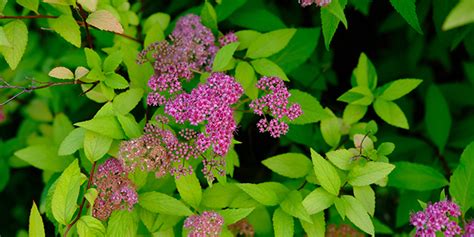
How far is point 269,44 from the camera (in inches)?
88.1

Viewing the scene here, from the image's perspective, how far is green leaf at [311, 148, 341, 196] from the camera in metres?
1.90

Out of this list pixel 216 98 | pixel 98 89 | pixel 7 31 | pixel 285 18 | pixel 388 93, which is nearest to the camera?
pixel 216 98

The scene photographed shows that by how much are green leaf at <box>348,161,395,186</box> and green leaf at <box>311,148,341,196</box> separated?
0.08m

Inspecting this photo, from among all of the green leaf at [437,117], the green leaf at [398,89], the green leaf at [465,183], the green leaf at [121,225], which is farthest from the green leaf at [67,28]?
the green leaf at [437,117]

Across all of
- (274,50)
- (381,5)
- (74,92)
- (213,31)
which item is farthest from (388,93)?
(74,92)

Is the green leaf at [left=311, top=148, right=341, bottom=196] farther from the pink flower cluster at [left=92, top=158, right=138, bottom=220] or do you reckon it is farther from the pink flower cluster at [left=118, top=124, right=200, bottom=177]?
the pink flower cluster at [left=92, top=158, right=138, bottom=220]

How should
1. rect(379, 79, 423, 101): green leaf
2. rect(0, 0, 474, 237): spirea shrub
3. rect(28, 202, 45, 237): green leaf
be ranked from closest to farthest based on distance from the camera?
rect(28, 202, 45, 237): green leaf, rect(0, 0, 474, 237): spirea shrub, rect(379, 79, 423, 101): green leaf

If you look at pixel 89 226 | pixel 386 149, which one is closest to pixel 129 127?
pixel 89 226

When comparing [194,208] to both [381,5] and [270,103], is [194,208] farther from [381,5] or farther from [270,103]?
[381,5]

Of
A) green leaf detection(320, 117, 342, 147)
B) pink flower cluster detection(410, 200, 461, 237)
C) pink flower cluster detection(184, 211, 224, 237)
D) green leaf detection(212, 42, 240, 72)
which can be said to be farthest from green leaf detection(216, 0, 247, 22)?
pink flower cluster detection(410, 200, 461, 237)

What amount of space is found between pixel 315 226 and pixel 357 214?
191mm

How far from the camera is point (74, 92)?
120 inches

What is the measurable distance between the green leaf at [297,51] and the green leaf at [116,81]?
83cm

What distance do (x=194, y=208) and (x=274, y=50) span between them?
81cm
